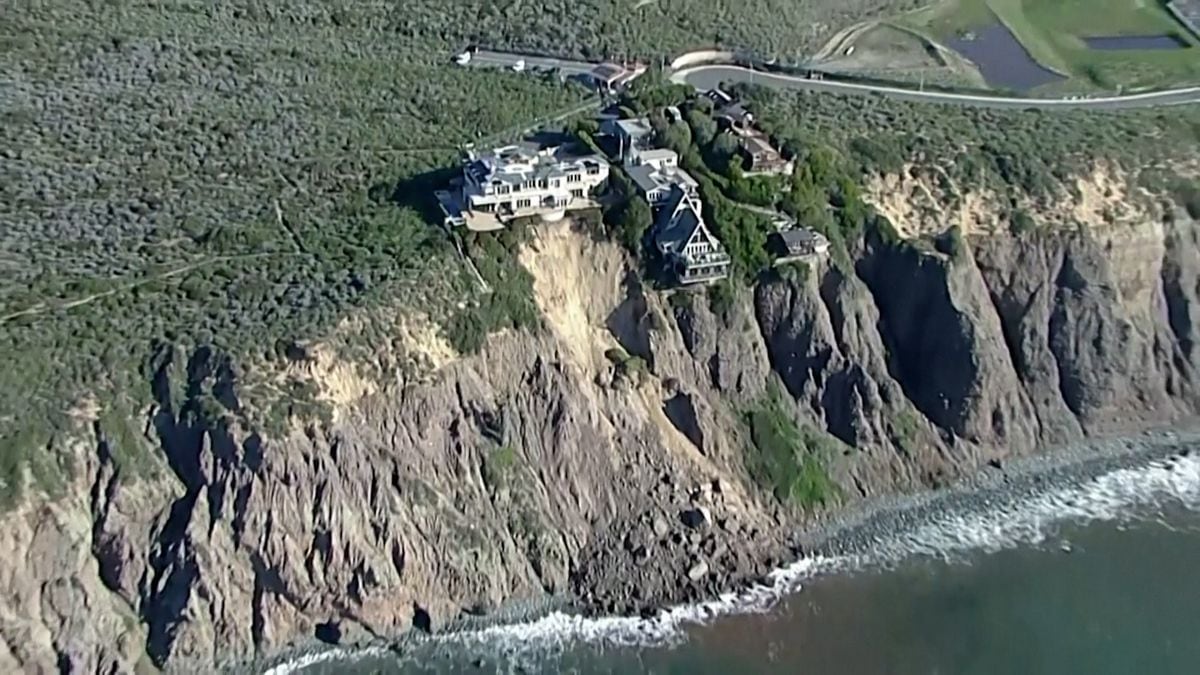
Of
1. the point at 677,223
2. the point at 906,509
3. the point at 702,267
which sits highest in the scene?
the point at 677,223

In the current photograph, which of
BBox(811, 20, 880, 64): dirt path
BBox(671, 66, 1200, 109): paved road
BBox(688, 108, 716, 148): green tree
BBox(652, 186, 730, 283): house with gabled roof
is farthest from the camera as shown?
BBox(811, 20, 880, 64): dirt path

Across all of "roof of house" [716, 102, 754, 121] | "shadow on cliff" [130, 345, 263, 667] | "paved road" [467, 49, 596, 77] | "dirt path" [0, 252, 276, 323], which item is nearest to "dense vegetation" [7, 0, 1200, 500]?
"dirt path" [0, 252, 276, 323]

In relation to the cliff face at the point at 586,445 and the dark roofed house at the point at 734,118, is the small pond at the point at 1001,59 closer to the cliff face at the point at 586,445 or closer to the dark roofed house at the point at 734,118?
the cliff face at the point at 586,445

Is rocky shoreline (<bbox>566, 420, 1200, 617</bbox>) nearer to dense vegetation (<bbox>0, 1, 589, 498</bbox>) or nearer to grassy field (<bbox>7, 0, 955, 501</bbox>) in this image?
grassy field (<bbox>7, 0, 955, 501</bbox>)

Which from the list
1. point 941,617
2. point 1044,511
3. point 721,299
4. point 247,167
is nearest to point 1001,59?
point 721,299

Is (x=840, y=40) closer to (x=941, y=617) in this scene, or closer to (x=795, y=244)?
(x=795, y=244)

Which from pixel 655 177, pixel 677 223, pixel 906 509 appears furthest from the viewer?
pixel 655 177

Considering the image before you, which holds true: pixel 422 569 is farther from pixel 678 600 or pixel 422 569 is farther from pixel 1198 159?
pixel 1198 159
